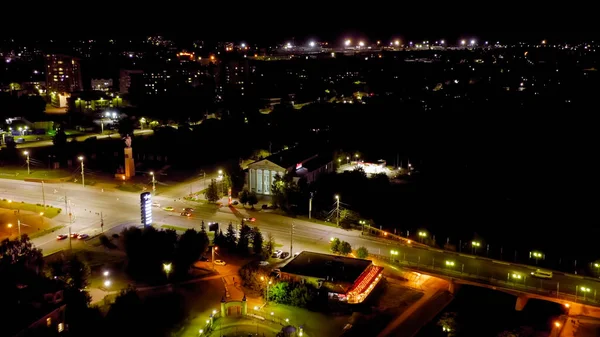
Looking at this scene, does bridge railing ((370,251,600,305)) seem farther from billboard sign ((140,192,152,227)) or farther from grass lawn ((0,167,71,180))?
grass lawn ((0,167,71,180))

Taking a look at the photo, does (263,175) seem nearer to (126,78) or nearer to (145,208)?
(145,208)

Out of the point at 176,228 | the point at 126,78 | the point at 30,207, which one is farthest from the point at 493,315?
the point at 126,78

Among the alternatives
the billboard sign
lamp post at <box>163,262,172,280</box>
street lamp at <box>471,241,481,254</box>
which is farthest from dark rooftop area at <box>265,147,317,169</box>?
lamp post at <box>163,262,172,280</box>

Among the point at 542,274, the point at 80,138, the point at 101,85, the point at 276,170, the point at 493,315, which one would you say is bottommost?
the point at 493,315

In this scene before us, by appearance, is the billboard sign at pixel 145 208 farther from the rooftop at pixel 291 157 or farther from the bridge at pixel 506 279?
the bridge at pixel 506 279

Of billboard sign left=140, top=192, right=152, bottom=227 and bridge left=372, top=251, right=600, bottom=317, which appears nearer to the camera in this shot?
bridge left=372, top=251, right=600, bottom=317

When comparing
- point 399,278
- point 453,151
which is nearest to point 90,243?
point 399,278
